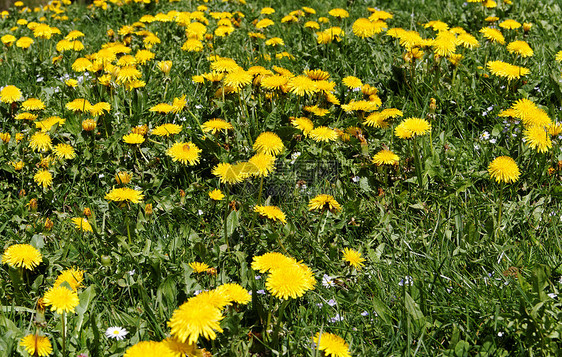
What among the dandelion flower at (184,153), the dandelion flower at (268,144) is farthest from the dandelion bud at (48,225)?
the dandelion flower at (268,144)

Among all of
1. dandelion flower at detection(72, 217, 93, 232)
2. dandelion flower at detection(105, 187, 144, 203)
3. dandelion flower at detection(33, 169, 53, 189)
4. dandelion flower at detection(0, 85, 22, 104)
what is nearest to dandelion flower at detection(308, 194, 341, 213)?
dandelion flower at detection(105, 187, 144, 203)

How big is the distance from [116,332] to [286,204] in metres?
1.01

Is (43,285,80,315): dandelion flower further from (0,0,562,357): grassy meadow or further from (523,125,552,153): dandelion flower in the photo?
(523,125,552,153): dandelion flower

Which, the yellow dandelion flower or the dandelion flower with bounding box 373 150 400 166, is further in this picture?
the dandelion flower with bounding box 373 150 400 166

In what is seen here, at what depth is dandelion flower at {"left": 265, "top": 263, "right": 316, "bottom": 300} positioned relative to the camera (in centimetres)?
165

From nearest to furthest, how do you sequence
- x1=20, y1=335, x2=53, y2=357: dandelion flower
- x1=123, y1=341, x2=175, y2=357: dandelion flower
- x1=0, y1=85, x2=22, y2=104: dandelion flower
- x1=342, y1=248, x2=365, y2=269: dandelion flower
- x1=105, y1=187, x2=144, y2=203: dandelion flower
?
1. x1=123, y1=341, x2=175, y2=357: dandelion flower
2. x1=20, y1=335, x2=53, y2=357: dandelion flower
3. x1=342, y1=248, x2=365, y2=269: dandelion flower
4. x1=105, y1=187, x2=144, y2=203: dandelion flower
5. x1=0, y1=85, x2=22, y2=104: dandelion flower

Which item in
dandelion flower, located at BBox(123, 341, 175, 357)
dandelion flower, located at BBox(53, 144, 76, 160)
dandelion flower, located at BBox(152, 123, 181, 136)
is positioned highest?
dandelion flower, located at BBox(123, 341, 175, 357)

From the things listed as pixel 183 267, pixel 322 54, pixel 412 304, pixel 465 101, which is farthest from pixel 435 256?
pixel 322 54

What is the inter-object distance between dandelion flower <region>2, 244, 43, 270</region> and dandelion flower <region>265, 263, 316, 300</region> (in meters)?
0.95

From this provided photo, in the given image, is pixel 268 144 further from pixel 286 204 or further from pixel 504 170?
pixel 504 170

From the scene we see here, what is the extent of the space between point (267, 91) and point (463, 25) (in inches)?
86.5

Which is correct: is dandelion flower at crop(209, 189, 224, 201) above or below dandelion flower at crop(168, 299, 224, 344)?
below

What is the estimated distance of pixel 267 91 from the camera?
3137 millimetres

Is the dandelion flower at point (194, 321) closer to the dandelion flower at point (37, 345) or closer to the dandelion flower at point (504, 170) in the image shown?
the dandelion flower at point (37, 345)
